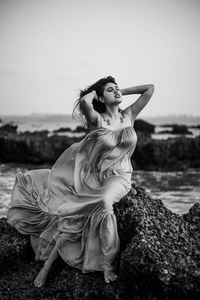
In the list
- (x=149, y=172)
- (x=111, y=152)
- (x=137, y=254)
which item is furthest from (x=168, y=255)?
(x=149, y=172)

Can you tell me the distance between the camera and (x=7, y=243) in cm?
521

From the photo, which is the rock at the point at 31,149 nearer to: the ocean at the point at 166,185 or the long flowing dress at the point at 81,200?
the ocean at the point at 166,185

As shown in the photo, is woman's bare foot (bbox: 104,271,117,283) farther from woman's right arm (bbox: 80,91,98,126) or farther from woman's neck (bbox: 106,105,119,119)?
woman's neck (bbox: 106,105,119,119)

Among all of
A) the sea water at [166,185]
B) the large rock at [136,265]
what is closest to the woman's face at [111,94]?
the large rock at [136,265]

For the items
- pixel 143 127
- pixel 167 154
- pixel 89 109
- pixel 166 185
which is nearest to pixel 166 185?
pixel 166 185

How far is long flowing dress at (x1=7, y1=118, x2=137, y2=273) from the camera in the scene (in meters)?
4.48

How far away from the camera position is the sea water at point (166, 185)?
374 inches

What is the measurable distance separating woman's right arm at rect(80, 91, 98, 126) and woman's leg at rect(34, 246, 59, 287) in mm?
1577

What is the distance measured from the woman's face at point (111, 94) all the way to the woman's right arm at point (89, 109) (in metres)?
0.22

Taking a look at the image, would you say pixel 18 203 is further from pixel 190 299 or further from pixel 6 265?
pixel 190 299

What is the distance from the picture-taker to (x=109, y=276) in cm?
428

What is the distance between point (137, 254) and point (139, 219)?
1.83ft

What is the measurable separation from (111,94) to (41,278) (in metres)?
2.34

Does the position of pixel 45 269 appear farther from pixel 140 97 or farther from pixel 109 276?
pixel 140 97
